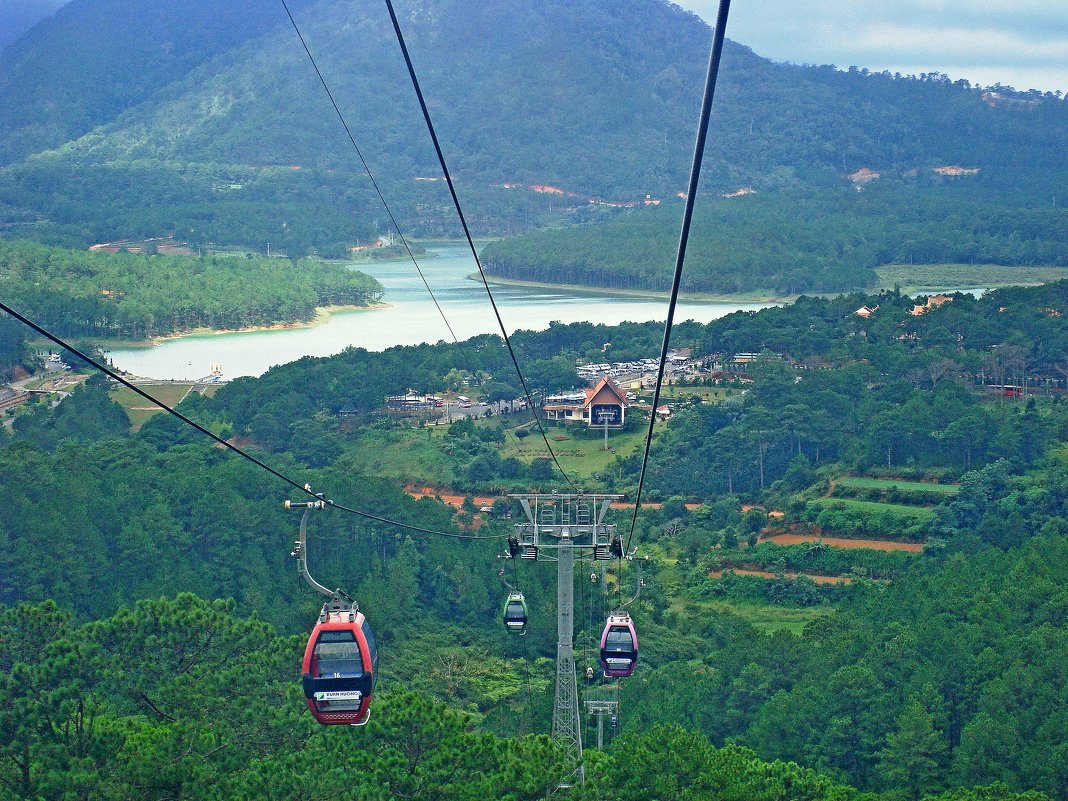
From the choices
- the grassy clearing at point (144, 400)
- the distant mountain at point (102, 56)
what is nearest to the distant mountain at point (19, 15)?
the distant mountain at point (102, 56)

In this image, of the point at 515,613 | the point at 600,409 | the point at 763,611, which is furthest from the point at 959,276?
the point at 515,613

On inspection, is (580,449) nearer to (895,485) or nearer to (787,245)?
(895,485)

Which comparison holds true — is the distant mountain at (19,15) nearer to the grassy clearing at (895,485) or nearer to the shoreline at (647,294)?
the shoreline at (647,294)

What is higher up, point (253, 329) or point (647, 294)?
point (647, 294)

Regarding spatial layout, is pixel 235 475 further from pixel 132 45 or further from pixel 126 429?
pixel 132 45

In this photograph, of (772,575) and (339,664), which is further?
(772,575)

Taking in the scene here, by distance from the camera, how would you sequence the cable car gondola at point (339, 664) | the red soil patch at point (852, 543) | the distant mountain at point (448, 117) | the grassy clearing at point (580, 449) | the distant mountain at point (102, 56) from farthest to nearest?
the distant mountain at point (102, 56) < the distant mountain at point (448, 117) < the grassy clearing at point (580, 449) < the red soil patch at point (852, 543) < the cable car gondola at point (339, 664)

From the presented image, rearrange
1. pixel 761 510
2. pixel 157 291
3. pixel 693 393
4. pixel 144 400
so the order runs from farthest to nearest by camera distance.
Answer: pixel 157 291, pixel 144 400, pixel 693 393, pixel 761 510
